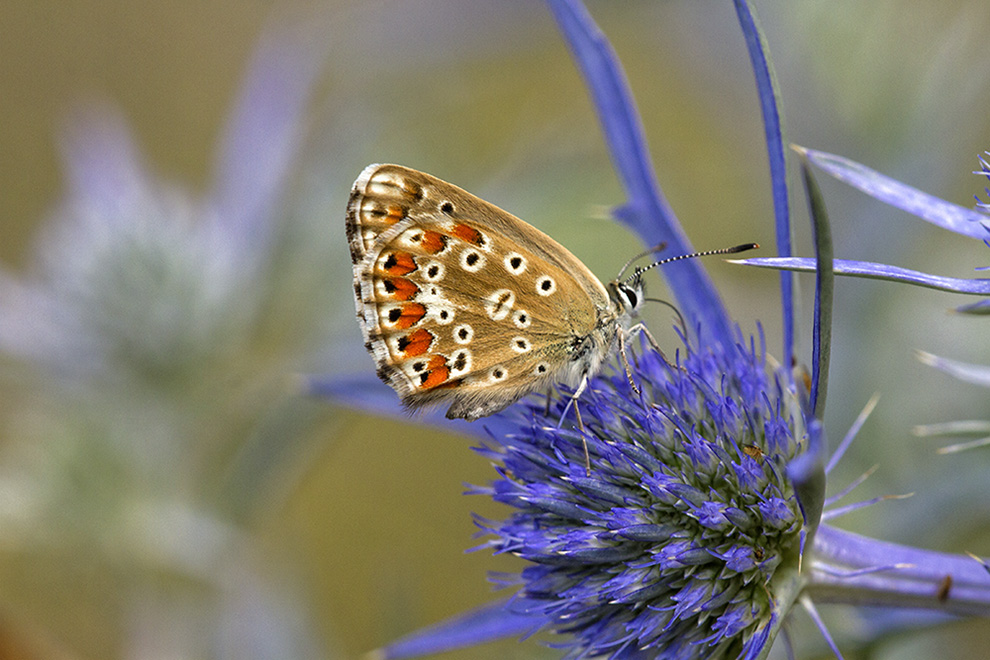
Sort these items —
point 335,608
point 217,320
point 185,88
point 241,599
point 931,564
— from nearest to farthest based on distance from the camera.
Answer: point 931,564 → point 241,599 → point 217,320 → point 335,608 → point 185,88

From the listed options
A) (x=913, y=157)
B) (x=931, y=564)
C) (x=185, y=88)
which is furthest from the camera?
(x=185, y=88)

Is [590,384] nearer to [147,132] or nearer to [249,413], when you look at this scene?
[249,413]

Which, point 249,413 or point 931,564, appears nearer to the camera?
point 931,564

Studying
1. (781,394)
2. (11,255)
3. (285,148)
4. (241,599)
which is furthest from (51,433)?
(11,255)

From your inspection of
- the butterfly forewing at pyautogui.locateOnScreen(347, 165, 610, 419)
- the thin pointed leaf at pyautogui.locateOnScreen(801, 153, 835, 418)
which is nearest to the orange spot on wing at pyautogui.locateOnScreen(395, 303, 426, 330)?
the butterfly forewing at pyautogui.locateOnScreen(347, 165, 610, 419)

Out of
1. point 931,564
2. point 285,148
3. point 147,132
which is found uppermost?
point 147,132

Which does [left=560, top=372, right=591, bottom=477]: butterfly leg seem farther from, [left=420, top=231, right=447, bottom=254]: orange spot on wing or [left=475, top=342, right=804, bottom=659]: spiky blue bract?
[left=420, top=231, right=447, bottom=254]: orange spot on wing
